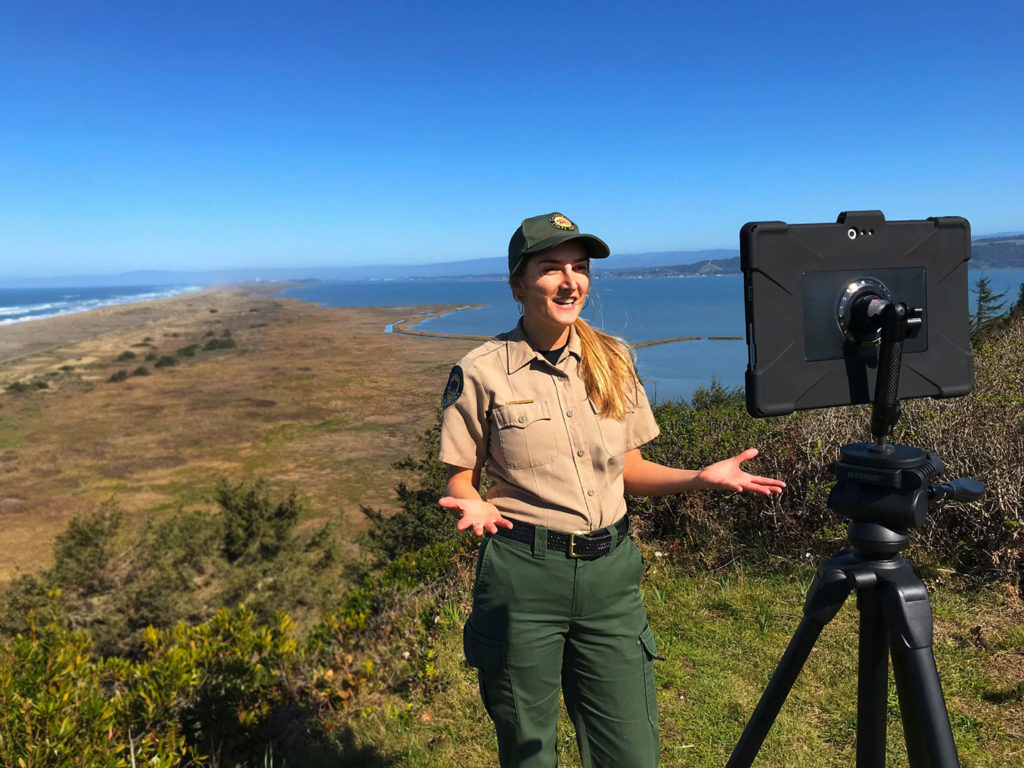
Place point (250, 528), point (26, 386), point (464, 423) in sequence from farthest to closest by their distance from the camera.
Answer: point (26, 386) < point (250, 528) < point (464, 423)

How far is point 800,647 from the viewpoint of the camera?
156cm

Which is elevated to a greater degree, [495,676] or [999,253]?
[999,253]

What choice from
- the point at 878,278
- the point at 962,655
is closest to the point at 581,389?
the point at 878,278

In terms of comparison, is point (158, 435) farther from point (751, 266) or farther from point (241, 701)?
point (751, 266)

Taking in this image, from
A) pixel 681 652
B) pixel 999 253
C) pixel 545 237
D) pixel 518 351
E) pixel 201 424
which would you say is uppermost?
pixel 999 253

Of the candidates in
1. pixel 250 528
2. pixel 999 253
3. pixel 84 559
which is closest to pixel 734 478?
pixel 84 559

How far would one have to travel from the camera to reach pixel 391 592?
5695 millimetres

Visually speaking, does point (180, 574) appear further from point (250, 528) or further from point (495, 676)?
point (495, 676)

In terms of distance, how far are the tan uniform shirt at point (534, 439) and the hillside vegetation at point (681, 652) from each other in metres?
1.75

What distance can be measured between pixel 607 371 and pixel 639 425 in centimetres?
23

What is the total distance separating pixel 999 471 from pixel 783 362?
3342 millimetres

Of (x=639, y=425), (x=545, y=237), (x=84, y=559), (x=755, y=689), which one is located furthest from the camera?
(x=84, y=559)

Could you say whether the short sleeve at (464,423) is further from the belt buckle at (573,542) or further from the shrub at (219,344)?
the shrub at (219,344)

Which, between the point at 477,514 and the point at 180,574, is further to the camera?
the point at 180,574
